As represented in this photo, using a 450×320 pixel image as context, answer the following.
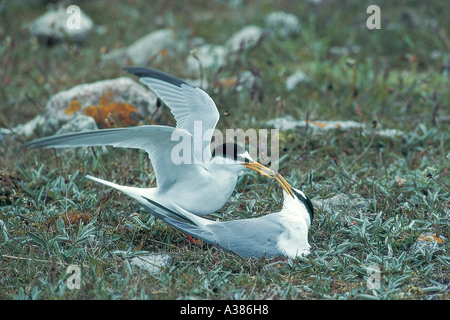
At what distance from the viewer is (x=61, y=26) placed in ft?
24.1

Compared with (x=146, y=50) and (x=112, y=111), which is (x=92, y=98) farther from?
(x=146, y=50)

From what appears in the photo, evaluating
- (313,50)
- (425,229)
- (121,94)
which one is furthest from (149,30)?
(425,229)

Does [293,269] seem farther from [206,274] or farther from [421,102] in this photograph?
[421,102]

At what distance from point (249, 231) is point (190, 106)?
836 mm

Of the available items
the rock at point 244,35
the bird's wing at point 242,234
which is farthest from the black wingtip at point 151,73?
the rock at point 244,35

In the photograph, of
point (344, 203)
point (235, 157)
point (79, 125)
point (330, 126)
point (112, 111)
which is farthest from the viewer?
point (112, 111)

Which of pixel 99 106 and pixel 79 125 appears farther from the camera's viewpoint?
pixel 99 106

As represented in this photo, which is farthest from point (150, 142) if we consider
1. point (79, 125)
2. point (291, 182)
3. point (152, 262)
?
point (79, 125)

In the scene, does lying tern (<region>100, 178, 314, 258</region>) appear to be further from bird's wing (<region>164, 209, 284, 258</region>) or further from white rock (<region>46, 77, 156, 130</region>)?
white rock (<region>46, 77, 156, 130</region>)

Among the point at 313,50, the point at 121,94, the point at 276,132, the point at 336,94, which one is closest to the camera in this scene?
the point at 276,132

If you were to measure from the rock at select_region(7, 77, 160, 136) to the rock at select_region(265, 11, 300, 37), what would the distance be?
281 centimetres

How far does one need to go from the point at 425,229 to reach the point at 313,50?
12.7ft

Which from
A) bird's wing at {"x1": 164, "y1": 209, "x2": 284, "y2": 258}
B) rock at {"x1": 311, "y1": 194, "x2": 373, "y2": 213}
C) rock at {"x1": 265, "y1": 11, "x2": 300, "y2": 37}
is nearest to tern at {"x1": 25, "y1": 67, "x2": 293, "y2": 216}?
bird's wing at {"x1": 164, "y1": 209, "x2": 284, "y2": 258}

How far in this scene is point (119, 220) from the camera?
3.55 meters
